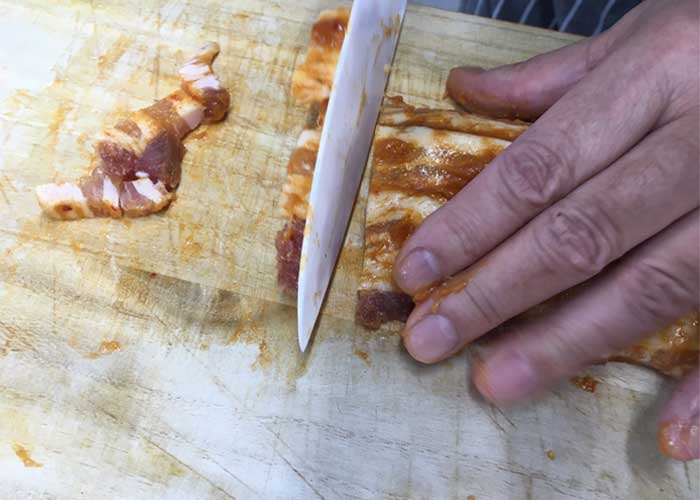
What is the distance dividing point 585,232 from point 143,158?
5.58 feet

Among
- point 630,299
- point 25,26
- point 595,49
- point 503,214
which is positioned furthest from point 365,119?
point 25,26

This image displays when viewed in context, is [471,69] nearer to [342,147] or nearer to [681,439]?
[342,147]

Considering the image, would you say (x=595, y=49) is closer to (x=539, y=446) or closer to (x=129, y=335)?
(x=539, y=446)

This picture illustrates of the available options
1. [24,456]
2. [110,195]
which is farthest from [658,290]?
[24,456]

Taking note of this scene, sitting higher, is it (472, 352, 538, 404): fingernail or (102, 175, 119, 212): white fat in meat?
(472, 352, 538, 404): fingernail

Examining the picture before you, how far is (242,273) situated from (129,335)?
467mm

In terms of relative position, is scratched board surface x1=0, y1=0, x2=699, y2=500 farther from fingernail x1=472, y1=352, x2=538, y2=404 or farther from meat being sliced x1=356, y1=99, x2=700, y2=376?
fingernail x1=472, y1=352, x2=538, y2=404

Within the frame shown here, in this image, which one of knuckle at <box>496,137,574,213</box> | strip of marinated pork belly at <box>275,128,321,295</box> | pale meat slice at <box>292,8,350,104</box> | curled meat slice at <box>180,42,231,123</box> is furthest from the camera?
pale meat slice at <box>292,8,350,104</box>

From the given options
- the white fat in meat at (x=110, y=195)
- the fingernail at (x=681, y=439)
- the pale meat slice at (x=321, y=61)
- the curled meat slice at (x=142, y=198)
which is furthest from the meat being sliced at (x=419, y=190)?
the white fat in meat at (x=110, y=195)

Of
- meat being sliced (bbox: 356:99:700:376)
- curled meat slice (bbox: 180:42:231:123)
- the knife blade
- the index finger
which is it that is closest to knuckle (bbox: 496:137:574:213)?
the index finger

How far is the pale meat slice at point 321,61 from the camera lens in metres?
2.60

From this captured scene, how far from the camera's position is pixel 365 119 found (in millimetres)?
2271

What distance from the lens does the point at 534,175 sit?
5.78ft

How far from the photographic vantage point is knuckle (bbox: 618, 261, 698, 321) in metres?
1.68
